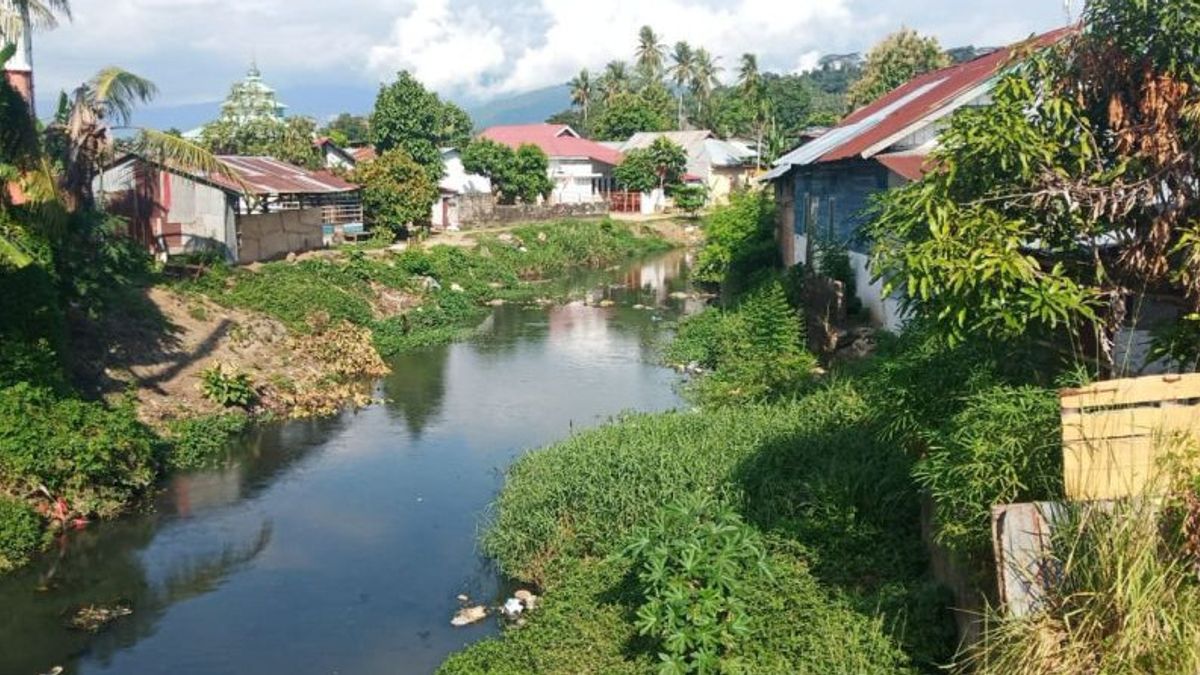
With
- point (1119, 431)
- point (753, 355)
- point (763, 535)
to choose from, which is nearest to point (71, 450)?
point (763, 535)

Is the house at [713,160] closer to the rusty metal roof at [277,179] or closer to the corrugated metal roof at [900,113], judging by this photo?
the rusty metal roof at [277,179]

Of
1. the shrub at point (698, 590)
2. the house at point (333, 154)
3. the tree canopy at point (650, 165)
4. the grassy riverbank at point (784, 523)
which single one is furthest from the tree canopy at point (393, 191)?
the shrub at point (698, 590)

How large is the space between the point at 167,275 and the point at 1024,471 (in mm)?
19310

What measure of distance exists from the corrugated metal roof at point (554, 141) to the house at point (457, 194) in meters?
4.81

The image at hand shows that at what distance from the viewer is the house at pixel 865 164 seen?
1612 cm

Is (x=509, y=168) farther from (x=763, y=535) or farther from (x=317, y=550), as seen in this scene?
(x=763, y=535)

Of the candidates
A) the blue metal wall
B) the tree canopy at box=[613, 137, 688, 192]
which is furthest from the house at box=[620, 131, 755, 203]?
the blue metal wall

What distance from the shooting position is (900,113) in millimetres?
19469

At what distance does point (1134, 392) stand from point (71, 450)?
11211mm

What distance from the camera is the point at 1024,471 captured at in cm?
621

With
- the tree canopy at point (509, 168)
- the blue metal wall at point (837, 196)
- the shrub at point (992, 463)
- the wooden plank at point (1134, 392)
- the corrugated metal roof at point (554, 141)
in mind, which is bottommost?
the shrub at point (992, 463)

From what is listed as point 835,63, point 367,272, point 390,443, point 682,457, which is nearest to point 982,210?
point 682,457

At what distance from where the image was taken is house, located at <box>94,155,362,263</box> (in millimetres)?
23812

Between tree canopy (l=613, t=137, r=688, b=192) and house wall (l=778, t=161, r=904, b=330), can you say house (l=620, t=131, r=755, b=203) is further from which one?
house wall (l=778, t=161, r=904, b=330)
